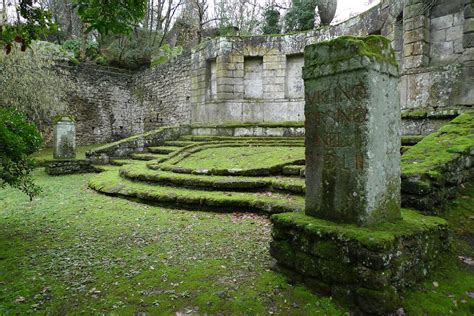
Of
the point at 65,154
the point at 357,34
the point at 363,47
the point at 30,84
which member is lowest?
the point at 65,154

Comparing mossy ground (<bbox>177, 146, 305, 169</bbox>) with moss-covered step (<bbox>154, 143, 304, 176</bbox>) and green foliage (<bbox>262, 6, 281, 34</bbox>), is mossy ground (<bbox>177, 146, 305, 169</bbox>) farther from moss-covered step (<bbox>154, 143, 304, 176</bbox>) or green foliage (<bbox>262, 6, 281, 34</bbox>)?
green foliage (<bbox>262, 6, 281, 34</bbox>)

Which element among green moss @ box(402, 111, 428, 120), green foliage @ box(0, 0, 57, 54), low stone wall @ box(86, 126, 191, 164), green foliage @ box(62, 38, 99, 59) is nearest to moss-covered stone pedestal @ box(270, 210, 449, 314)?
green foliage @ box(0, 0, 57, 54)

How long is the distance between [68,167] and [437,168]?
10186 mm

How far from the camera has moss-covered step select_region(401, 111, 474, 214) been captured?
12.6ft

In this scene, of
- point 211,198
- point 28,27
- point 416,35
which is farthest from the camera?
point 416,35

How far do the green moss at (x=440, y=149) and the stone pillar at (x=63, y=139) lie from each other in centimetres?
991

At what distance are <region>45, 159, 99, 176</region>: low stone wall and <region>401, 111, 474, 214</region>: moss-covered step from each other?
9.45 meters

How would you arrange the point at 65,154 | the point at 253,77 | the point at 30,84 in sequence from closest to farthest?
the point at 65,154
the point at 253,77
the point at 30,84

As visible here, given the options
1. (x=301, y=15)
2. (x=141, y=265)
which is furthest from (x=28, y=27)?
(x=301, y=15)

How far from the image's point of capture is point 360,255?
262 centimetres

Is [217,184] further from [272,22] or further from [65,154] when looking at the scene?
[272,22]

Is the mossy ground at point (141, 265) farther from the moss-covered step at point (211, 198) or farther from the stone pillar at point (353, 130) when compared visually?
the stone pillar at point (353, 130)

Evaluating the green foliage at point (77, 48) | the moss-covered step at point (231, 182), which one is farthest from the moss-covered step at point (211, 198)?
the green foliage at point (77, 48)

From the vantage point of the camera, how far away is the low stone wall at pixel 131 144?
1164 centimetres
